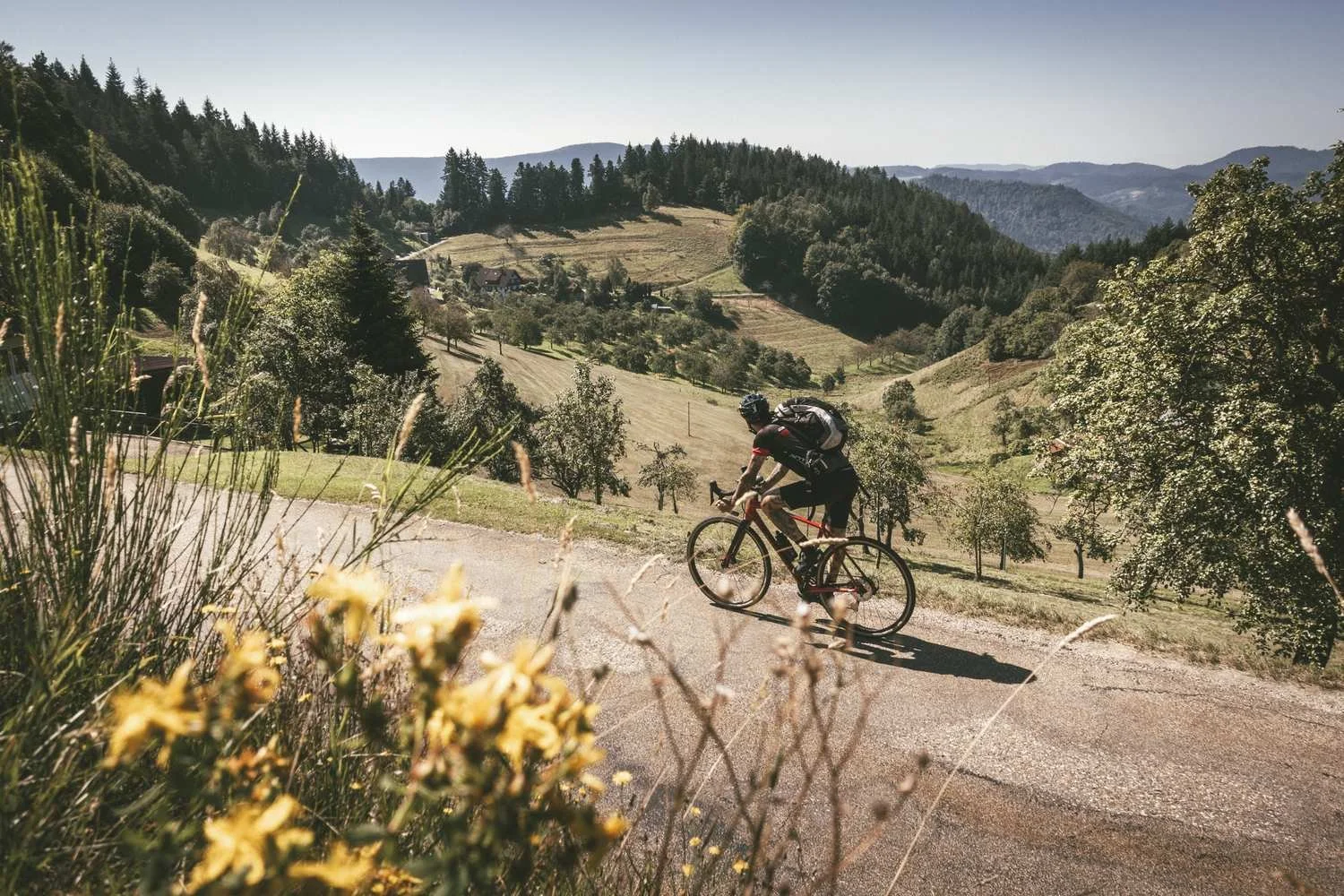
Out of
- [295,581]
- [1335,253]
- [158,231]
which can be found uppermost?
[158,231]

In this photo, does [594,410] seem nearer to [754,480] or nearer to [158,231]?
[754,480]

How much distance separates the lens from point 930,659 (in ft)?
21.4

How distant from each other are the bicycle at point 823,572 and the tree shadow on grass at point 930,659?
0.24 metres

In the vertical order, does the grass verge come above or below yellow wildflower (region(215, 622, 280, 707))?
below

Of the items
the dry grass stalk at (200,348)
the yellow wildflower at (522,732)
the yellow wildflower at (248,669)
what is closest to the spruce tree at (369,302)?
the dry grass stalk at (200,348)

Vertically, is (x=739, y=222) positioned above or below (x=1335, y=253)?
above

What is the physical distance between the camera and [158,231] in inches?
2360

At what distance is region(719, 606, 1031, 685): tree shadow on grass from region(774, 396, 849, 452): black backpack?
1.99m

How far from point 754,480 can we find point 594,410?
30343mm

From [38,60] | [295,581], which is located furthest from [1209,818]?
[38,60]

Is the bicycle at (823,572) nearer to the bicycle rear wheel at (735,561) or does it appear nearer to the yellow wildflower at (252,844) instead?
the bicycle rear wheel at (735,561)

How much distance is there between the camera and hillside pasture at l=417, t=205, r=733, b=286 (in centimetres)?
15538

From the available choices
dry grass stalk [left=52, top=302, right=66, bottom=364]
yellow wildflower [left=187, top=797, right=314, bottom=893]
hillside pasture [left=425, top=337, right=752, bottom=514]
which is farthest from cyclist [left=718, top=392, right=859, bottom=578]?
hillside pasture [left=425, top=337, right=752, bottom=514]

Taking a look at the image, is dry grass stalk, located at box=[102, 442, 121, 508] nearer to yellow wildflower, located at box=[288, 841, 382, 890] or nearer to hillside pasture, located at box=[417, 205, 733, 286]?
yellow wildflower, located at box=[288, 841, 382, 890]
